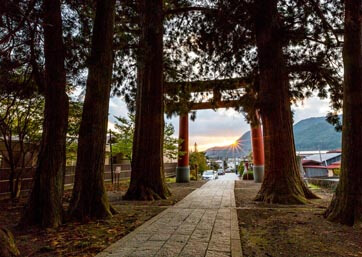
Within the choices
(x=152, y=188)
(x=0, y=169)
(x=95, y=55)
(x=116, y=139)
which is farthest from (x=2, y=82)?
(x=116, y=139)

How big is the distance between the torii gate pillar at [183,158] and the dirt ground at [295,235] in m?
11.8

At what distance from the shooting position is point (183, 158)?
58.9 ft

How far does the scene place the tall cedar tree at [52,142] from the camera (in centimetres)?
464

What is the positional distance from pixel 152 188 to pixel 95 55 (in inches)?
202

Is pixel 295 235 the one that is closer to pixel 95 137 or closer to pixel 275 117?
pixel 95 137

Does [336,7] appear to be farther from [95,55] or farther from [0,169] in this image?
[0,169]

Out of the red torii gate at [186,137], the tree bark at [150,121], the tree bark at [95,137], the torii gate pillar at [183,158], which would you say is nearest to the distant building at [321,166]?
the red torii gate at [186,137]

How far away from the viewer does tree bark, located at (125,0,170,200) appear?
857cm

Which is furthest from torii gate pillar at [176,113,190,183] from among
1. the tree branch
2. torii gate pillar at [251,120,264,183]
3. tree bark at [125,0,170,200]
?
the tree branch

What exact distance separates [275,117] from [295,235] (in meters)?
4.58

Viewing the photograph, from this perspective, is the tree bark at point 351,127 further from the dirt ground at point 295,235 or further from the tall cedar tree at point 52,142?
the tall cedar tree at point 52,142

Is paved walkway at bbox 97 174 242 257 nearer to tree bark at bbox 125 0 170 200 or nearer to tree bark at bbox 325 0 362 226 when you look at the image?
tree bark at bbox 325 0 362 226

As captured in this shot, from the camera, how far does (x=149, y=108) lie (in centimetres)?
931

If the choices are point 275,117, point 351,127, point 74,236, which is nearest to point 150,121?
point 275,117
